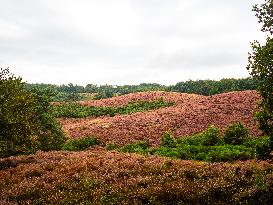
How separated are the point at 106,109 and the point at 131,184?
2494 inches

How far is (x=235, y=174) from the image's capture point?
49.6ft

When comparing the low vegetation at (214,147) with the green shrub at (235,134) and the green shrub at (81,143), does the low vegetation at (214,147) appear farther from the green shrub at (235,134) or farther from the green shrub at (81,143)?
the green shrub at (81,143)

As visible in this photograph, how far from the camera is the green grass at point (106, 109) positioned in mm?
74562

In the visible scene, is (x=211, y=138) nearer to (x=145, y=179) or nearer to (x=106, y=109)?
(x=145, y=179)

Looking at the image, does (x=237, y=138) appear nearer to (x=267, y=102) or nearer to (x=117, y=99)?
(x=267, y=102)

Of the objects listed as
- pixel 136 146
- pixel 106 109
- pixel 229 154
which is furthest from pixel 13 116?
pixel 106 109

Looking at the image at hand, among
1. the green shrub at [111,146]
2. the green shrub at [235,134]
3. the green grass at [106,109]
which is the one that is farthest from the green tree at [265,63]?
the green grass at [106,109]

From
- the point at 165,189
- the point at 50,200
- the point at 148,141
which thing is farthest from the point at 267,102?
the point at 148,141

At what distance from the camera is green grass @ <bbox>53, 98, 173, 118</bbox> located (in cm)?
7456

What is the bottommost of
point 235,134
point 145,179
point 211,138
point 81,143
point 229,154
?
point 229,154

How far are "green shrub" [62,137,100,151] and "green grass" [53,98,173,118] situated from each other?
27416mm

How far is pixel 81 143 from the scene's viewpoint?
42.6 m

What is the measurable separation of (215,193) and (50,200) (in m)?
5.80

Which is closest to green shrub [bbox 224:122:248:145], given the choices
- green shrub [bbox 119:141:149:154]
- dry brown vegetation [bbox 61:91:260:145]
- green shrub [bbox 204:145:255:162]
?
dry brown vegetation [bbox 61:91:260:145]
